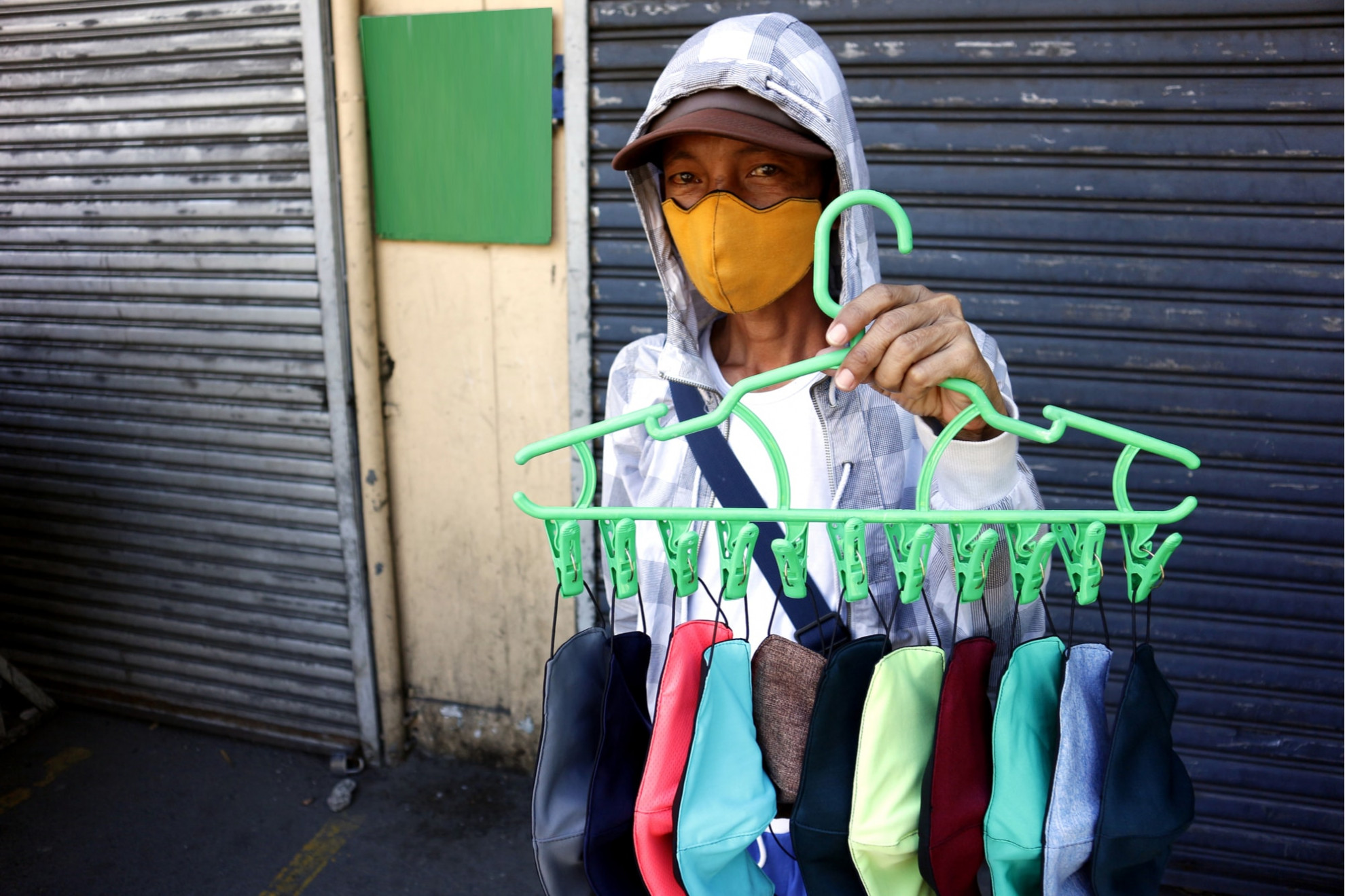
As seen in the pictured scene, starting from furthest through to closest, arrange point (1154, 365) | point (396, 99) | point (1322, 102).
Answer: point (396, 99), point (1154, 365), point (1322, 102)

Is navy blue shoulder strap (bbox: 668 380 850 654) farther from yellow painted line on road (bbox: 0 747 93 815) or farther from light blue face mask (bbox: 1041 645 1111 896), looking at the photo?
yellow painted line on road (bbox: 0 747 93 815)

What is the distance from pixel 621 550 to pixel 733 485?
0.48m

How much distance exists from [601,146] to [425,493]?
66.9 inches

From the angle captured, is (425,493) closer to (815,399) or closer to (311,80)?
(311,80)

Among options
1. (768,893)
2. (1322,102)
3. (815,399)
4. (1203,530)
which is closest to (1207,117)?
(1322,102)

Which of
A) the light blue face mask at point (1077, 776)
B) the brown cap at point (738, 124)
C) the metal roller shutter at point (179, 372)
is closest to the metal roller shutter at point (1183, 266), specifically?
the metal roller shutter at point (179, 372)

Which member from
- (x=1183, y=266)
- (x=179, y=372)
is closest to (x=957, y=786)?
(x=1183, y=266)

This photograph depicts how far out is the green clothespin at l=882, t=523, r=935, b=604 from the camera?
1.19 m

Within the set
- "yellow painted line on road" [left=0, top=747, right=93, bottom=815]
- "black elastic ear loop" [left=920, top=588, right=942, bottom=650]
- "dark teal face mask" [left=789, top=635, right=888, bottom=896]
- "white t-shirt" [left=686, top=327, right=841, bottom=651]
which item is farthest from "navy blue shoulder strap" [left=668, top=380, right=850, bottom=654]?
"yellow painted line on road" [left=0, top=747, right=93, bottom=815]

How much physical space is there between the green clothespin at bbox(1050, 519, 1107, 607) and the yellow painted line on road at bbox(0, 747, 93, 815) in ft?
14.8

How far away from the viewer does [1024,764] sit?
47.1 inches

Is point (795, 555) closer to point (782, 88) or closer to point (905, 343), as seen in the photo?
point (905, 343)

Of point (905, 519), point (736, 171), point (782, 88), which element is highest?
point (782, 88)

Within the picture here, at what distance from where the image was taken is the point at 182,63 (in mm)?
3703
